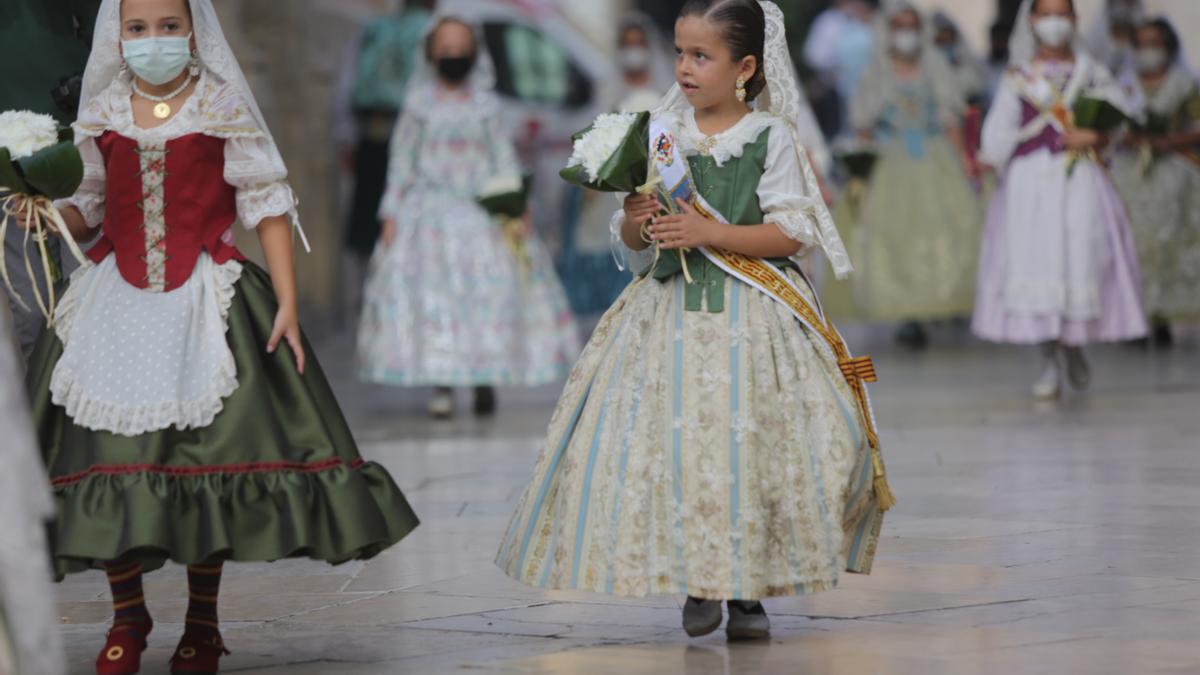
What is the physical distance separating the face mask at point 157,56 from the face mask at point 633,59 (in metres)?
8.34

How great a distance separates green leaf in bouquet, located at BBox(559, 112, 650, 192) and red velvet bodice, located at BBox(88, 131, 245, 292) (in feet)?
2.78

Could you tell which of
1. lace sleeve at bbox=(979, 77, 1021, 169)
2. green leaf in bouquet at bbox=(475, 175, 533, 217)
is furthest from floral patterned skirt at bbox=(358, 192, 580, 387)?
lace sleeve at bbox=(979, 77, 1021, 169)

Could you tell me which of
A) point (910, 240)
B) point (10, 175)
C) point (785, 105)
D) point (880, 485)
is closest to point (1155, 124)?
point (910, 240)

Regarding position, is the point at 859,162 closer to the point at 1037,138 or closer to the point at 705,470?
the point at 1037,138

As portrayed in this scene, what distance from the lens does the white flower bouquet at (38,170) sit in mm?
A: 4941

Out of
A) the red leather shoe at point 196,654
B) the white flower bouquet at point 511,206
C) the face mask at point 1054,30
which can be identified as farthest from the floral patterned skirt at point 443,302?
the red leather shoe at point 196,654

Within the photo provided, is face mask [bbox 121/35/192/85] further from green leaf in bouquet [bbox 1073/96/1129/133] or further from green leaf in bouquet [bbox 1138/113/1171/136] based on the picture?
green leaf in bouquet [bbox 1138/113/1171/136]

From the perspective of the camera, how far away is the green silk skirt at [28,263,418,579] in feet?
16.0

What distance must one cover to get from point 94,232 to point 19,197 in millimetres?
369

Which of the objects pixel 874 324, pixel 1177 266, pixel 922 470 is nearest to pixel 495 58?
pixel 874 324

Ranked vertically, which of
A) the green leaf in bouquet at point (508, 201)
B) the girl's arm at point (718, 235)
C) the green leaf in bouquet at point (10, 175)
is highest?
the green leaf in bouquet at point (10, 175)

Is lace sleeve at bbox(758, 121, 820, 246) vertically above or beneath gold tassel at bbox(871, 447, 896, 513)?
above

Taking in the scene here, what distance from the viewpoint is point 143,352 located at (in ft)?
16.7

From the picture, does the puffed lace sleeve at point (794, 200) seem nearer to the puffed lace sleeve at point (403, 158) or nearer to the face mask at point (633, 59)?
the puffed lace sleeve at point (403, 158)
